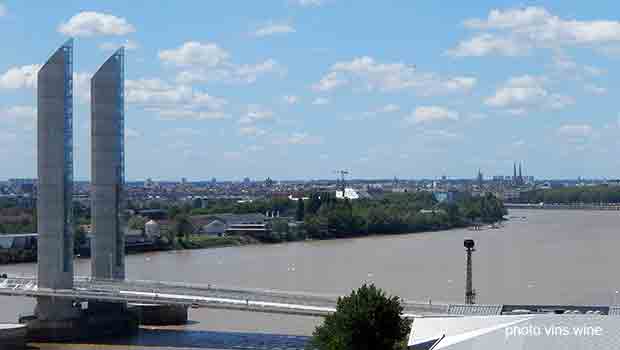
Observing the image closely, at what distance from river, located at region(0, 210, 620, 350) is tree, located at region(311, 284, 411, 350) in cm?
296

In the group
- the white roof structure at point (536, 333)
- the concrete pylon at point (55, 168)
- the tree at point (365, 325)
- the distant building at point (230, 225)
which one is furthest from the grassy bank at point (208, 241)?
the white roof structure at point (536, 333)

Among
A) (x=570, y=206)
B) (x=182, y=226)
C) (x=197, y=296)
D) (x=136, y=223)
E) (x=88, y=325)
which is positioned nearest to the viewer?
(x=197, y=296)

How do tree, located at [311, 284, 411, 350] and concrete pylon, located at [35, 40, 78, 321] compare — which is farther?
concrete pylon, located at [35, 40, 78, 321]

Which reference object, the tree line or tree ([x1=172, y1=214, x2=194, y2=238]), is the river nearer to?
tree ([x1=172, y1=214, x2=194, y2=238])

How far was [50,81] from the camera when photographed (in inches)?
576

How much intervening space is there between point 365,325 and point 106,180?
23.5 ft

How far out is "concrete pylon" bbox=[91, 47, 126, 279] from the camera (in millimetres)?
15508

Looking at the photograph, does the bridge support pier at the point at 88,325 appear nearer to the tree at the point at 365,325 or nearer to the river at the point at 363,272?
the river at the point at 363,272

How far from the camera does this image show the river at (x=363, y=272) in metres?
13.9

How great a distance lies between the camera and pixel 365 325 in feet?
30.9

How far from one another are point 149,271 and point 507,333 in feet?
49.4

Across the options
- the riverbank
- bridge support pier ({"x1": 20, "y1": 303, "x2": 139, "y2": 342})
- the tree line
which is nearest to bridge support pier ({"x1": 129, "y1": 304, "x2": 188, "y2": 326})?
bridge support pier ({"x1": 20, "y1": 303, "x2": 139, "y2": 342})

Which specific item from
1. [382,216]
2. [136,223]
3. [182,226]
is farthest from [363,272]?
[382,216]

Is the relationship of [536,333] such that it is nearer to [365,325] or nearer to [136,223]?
[365,325]
